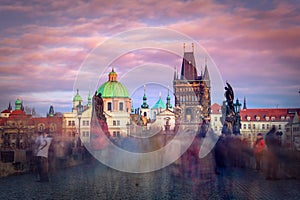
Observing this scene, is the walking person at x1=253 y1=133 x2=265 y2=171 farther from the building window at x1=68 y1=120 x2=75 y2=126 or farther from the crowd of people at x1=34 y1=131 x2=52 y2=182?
the building window at x1=68 y1=120 x2=75 y2=126

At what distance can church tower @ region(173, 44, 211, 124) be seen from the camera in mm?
107375

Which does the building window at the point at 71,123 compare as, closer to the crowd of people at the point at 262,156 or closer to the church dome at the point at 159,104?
the church dome at the point at 159,104

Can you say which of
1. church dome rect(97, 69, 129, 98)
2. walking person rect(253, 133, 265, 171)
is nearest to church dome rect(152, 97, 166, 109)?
church dome rect(97, 69, 129, 98)

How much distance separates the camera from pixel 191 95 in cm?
11231

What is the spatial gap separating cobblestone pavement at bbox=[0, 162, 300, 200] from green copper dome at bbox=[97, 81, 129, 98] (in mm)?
74811

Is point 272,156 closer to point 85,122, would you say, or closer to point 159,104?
point 85,122

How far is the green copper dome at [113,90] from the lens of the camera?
3546 inches

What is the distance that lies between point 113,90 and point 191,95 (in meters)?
29.7

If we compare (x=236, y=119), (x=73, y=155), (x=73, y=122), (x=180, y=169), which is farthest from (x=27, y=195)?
(x=73, y=122)

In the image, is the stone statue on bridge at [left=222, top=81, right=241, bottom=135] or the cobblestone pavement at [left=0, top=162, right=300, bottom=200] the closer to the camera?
the cobblestone pavement at [left=0, top=162, right=300, bottom=200]

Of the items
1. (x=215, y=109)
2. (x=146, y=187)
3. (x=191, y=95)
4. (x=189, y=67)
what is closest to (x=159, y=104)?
(x=189, y=67)

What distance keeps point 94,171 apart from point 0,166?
401 cm

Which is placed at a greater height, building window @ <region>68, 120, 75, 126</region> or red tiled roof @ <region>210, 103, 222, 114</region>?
red tiled roof @ <region>210, 103, 222, 114</region>

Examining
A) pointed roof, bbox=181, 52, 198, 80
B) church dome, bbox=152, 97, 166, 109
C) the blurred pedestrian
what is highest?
pointed roof, bbox=181, 52, 198, 80
